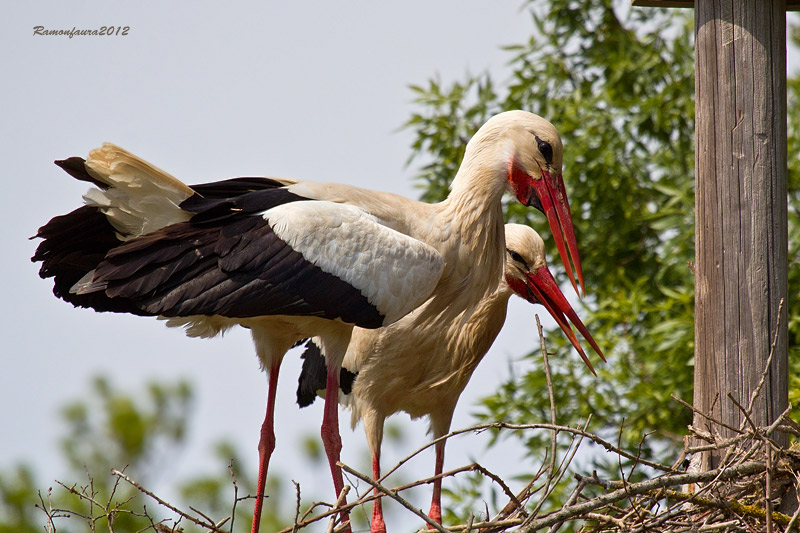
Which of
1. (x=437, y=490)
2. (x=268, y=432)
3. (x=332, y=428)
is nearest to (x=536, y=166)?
(x=332, y=428)

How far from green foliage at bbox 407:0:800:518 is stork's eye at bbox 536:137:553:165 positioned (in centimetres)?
164

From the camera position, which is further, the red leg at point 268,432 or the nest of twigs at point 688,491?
the red leg at point 268,432

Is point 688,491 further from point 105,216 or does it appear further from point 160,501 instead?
point 105,216

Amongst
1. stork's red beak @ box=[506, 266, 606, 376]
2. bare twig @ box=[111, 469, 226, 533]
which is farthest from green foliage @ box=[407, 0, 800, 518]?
bare twig @ box=[111, 469, 226, 533]

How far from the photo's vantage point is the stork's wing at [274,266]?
328cm

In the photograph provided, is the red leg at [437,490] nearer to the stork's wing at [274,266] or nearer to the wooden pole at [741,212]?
the stork's wing at [274,266]

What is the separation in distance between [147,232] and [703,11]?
1.85m

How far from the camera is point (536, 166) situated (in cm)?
375

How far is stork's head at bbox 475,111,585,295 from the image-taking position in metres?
3.74

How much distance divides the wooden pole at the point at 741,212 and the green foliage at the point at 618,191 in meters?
1.93

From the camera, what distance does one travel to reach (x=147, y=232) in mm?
3463

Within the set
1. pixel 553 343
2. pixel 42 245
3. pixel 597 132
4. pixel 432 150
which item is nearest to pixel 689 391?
pixel 553 343

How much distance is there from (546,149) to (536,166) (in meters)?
0.07

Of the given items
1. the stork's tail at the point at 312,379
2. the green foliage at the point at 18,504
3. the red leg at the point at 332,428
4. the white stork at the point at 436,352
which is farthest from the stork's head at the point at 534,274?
the green foliage at the point at 18,504
